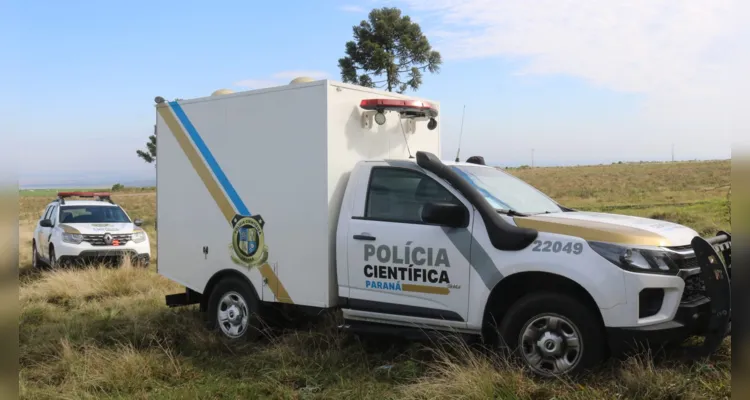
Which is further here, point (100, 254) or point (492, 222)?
point (100, 254)

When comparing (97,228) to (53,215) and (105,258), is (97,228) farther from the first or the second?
(53,215)

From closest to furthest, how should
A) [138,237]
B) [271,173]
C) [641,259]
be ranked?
[641,259], [271,173], [138,237]

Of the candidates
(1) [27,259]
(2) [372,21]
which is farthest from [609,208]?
(1) [27,259]

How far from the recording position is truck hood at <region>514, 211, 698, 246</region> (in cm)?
498

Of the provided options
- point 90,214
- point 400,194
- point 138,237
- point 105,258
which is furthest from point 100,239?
point 400,194

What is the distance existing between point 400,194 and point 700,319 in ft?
8.84

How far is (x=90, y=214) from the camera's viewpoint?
14.3m

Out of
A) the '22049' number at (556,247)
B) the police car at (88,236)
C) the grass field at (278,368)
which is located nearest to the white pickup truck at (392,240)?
the '22049' number at (556,247)

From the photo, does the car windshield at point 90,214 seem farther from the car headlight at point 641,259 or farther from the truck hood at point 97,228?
the car headlight at point 641,259

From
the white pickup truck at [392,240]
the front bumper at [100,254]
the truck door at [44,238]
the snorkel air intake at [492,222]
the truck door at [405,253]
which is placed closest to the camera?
the white pickup truck at [392,240]

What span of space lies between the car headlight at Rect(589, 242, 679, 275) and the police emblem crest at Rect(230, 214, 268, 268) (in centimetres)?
357

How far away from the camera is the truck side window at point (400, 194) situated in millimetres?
5973

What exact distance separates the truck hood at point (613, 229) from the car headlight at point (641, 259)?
0.19ft

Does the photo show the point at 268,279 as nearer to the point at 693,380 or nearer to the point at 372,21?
the point at 693,380
